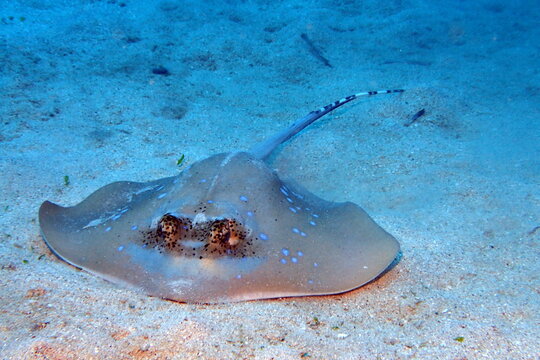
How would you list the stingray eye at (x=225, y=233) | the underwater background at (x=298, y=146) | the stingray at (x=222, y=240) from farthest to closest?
1. the stingray eye at (x=225, y=233)
2. the stingray at (x=222, y=240)
3. the underwater background at (x=298, y=146)

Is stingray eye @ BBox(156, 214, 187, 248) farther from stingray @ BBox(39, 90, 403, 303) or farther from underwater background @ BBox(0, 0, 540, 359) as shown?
underwater background @ BBox(0, 0, 540, 359)

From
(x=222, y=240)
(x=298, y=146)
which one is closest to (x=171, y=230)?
(x=222, y=240)

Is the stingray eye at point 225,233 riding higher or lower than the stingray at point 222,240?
higher

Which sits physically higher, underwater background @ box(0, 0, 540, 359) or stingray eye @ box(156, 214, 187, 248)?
stingray eye @ box(156, 214, 187, 248)

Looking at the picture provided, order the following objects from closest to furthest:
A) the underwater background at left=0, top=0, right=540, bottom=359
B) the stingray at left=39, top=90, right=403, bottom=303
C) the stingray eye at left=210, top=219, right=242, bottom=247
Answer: the underwater background at left=0, top=0, right=540, bottom=359 → the stingray at left=39, top=90, right=403, bottom=303 → the stingray eye at left=210, top=219, right=242, bottom=247

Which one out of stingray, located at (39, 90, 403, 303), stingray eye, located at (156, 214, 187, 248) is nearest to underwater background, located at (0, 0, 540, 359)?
stingray, located at (39, 90, 403, 303)

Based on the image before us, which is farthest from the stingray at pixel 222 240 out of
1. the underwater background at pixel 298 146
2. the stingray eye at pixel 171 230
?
the underwater background at pixel 298 146

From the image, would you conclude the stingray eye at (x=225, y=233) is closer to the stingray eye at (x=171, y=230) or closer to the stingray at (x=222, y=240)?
the stingray at (x=222, y=240)

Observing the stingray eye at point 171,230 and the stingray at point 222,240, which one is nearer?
the stingray at point 222,240

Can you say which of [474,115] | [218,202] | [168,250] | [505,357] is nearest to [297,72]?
[474,115]
